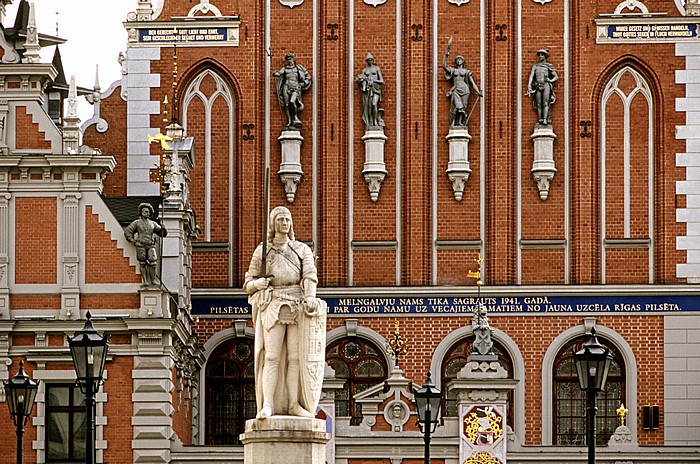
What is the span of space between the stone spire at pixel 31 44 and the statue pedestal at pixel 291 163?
6.03 meters

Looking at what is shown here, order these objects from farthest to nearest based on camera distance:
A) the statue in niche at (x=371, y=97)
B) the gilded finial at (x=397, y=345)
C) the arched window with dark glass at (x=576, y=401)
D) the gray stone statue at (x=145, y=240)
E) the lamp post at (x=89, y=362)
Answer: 1. the statue in niche at (x=371, y=97)
2. the gilded finial at (x=397, y=345)
3. the arched window with dark glass at (x=576, y=401)
4. the gray stone statue at (x=145, y=240)
5. the lamp post at (x=89, y=362)

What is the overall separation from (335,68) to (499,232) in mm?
4397

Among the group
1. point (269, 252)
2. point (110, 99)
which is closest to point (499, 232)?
point (110, 99)

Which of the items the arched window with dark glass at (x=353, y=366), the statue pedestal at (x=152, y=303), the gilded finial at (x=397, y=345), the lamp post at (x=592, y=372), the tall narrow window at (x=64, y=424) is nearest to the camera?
the lamp post at (x=592, y=372)

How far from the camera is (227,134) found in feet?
134

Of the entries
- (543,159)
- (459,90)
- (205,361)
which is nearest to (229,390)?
(205,361)

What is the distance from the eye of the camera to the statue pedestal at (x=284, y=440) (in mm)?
18469

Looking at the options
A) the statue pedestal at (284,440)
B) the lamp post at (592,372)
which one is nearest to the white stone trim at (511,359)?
the lamp post at (592,372)

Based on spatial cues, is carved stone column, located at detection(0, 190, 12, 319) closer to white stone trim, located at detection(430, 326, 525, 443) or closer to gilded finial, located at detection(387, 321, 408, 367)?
gilded finial, located at detection(387, 321, 408, 367)

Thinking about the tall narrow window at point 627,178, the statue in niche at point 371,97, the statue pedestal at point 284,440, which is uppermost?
the statue in niche at point 371,97

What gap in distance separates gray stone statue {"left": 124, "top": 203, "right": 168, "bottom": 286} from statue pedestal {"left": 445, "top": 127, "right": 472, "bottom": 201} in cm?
718

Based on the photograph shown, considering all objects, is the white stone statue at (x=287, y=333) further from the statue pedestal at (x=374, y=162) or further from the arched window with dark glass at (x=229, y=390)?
the statue pedestal at (x=374, y=162)

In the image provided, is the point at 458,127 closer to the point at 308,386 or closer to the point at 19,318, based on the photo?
the point at 19,318

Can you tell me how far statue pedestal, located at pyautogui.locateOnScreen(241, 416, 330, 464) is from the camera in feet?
60.6
